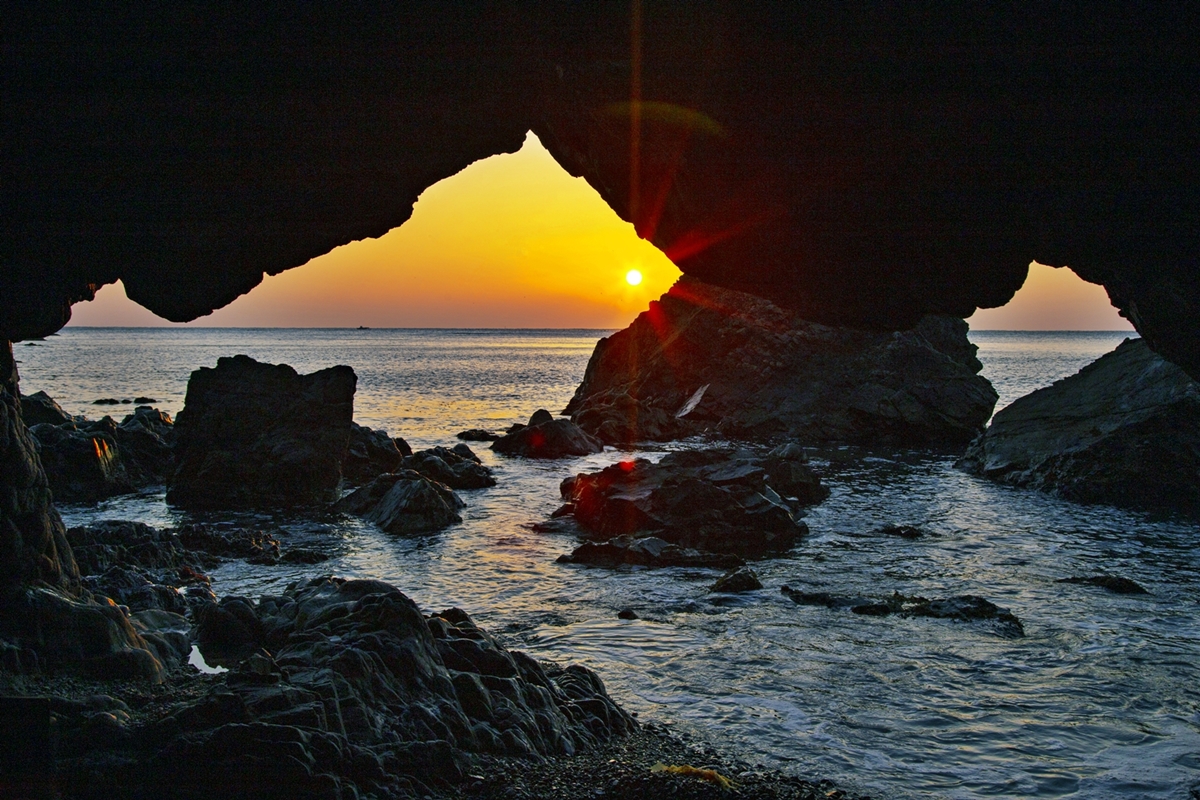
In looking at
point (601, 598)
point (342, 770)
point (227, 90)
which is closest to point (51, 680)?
point (342, 770)

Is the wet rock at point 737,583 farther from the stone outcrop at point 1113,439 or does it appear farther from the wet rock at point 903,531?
the stone outcrop at point 1113,439

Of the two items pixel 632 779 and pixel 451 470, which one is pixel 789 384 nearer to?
pixel 451 470

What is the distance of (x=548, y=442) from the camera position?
32.7 meters

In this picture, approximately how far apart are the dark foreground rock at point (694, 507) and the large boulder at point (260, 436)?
260 inches

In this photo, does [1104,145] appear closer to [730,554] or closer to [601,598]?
[601,598]

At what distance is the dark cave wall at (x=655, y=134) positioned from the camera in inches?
268

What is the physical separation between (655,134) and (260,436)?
59.7 feet

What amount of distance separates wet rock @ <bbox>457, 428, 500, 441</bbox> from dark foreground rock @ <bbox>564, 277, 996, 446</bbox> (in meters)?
4.06

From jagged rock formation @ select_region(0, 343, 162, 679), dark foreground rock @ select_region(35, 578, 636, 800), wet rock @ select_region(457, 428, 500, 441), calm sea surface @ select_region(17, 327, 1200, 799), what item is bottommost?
calm sea surface @ select_region(17, 327, 1200, 799)

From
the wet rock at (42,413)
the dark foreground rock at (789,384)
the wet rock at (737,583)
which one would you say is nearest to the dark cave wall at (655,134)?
the wet rock at (737,583)

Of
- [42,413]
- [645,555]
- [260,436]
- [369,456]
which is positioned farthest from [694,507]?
[42,413]

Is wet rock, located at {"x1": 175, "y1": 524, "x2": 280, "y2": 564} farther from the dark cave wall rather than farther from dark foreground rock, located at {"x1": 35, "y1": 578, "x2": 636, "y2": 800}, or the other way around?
the dark cave wall

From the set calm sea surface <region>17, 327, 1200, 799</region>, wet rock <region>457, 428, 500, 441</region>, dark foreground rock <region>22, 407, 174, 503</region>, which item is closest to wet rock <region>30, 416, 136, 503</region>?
dark foreground rock <region>22, 407, 174, 503</region>

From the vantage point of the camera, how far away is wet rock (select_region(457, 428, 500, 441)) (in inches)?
1459
